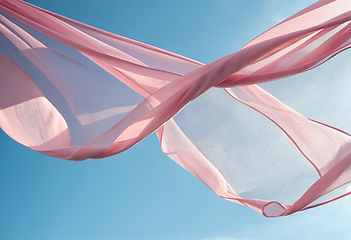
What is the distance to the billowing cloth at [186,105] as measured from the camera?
2.93 ft

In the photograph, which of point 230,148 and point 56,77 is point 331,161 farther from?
point 56,77

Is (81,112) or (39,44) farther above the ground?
(39,44)

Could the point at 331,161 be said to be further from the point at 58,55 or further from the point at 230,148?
the point at 58,55

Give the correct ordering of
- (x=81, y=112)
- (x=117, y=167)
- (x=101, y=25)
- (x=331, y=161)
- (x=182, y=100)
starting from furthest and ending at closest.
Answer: (x=117, y=167) → (x=101, y=25) → (x=81, y=112) → (x=331, y=161) → (x=182, y=100)

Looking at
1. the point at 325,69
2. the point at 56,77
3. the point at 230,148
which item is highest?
the point at 56,77

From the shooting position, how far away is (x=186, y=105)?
0.99m

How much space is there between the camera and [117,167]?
2.85 meters

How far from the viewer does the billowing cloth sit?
35.1 inches

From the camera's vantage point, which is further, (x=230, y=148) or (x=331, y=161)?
(x=230, y=148)

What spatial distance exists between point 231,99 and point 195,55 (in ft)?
5.87

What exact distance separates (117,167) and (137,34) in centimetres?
127

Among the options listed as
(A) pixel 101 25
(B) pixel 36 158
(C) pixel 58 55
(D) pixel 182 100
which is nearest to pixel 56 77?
(C) pixel 58 55

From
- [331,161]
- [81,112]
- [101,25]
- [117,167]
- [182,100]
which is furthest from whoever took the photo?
[117,167]

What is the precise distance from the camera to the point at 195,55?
2.79 metres
